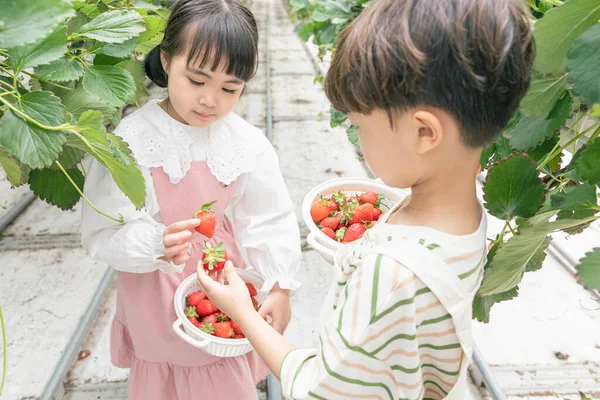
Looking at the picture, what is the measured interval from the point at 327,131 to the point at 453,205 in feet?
8.17

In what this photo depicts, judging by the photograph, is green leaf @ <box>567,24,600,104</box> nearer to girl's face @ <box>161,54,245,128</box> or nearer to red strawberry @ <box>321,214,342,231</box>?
girl's face @ <box>161,54,245,128</box>

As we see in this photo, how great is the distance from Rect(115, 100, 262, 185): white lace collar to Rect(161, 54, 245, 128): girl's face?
0.05m

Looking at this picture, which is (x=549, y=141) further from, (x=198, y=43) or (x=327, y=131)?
(x=327, y=131)

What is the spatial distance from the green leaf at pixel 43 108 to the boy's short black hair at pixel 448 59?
358 mm

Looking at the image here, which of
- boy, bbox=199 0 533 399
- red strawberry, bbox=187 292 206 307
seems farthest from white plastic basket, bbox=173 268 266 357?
boy, bbox=199 0 533 399

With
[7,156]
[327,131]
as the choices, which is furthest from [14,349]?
[327,131]

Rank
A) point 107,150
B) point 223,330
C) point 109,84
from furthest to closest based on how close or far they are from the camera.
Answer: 1. point 223,330
2. point 109,84
3. point 107,150

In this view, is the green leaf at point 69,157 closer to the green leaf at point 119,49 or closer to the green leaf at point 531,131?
the green leaf at point 119,49

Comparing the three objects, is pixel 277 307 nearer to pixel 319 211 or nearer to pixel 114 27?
pixel 319 211

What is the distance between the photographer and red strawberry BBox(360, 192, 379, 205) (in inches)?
55.2

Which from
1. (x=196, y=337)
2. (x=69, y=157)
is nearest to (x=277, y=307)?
(x=196, y=337)

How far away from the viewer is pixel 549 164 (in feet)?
3.05

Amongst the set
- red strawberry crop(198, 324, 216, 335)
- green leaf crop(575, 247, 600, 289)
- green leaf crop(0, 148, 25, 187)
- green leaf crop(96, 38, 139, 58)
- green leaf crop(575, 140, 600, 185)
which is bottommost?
red strawberry crop(198, 324, 216, 335)

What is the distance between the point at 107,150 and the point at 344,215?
784 mm
